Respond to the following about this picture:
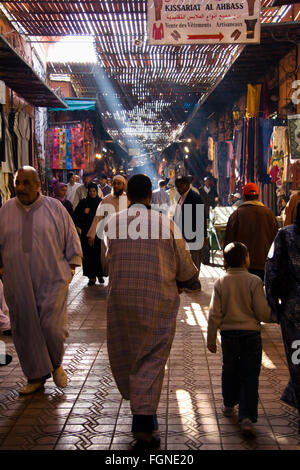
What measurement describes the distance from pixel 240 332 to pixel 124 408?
115 cm

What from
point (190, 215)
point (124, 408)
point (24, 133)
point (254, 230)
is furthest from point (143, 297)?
point (24, 133)

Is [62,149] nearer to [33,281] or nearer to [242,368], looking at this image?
[33,281]

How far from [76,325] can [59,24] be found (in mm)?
5644

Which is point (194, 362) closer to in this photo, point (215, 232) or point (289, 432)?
point (289, 432)

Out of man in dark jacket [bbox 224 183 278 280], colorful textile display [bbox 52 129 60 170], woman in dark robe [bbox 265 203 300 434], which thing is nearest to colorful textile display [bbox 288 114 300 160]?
man in dark jacket [bbox 224 183 278 280]

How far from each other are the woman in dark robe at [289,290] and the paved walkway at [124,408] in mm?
449

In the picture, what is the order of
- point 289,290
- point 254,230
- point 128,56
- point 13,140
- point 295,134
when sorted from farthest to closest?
point 128,56 → point 13,140 → point 295,134 → point 254,230 → point 289,290

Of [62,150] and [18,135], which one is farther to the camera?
[62,150]

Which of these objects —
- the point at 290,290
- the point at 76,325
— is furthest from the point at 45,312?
the point at 76,325

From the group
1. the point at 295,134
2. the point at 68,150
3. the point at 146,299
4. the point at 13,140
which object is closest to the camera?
the point at 146,299

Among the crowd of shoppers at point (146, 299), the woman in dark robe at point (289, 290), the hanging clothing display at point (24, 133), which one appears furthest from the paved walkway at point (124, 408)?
the hanging clothing display at point (24, 133)

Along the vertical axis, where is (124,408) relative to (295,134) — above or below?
below

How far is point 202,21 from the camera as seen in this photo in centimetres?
827

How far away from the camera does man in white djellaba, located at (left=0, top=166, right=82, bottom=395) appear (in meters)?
5.00
